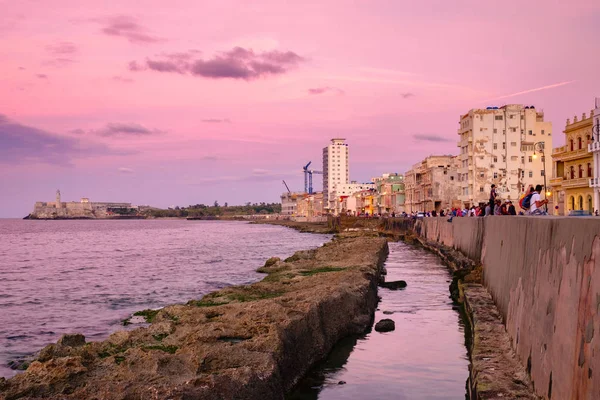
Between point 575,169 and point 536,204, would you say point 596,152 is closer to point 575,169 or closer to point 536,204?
point 575,169

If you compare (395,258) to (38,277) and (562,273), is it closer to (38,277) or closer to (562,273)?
(38,277)

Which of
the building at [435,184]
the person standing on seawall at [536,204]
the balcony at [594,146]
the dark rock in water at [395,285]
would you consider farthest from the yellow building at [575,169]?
the building at [435,184]

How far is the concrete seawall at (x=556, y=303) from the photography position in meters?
7.54

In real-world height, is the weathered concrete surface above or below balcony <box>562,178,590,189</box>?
below

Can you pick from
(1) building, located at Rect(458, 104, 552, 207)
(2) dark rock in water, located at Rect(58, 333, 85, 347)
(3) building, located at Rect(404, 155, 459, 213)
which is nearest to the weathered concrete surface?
(2) dark rock in water, located at Rect(58, 333, 85, 347)

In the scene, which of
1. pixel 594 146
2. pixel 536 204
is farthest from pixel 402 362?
pixel 594 146

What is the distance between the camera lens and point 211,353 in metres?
12.0

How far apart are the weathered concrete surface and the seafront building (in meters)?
42.5

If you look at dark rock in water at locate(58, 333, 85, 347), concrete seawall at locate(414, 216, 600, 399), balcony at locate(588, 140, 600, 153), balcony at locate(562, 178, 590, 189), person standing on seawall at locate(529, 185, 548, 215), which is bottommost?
dark rock in water at locate(58, 333, 85, 347)

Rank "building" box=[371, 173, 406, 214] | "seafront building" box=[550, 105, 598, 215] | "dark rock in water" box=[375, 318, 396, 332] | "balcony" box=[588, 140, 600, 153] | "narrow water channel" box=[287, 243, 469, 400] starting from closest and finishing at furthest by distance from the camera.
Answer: "narrow water channel" box=[287, 243, 469, 400] → "dark rock in water" box=[375, 318, 396, 332] → "balcony" box=[588, 140, 600, 153] → "seafront building" box=[550, 105, 598, 215] → "building" box=[371, 173, 406, 214]

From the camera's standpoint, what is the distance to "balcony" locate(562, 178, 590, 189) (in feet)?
185

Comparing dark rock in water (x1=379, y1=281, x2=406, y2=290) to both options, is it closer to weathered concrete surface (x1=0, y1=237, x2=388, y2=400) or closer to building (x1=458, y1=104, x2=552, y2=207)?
weathered concrete surface (x1=0, y1=237, x2=388, y2=400)

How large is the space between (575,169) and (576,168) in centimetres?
23

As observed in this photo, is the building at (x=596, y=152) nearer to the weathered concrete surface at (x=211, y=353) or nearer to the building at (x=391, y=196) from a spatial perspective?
the weathered concrete surface at (x=211, y=353)
